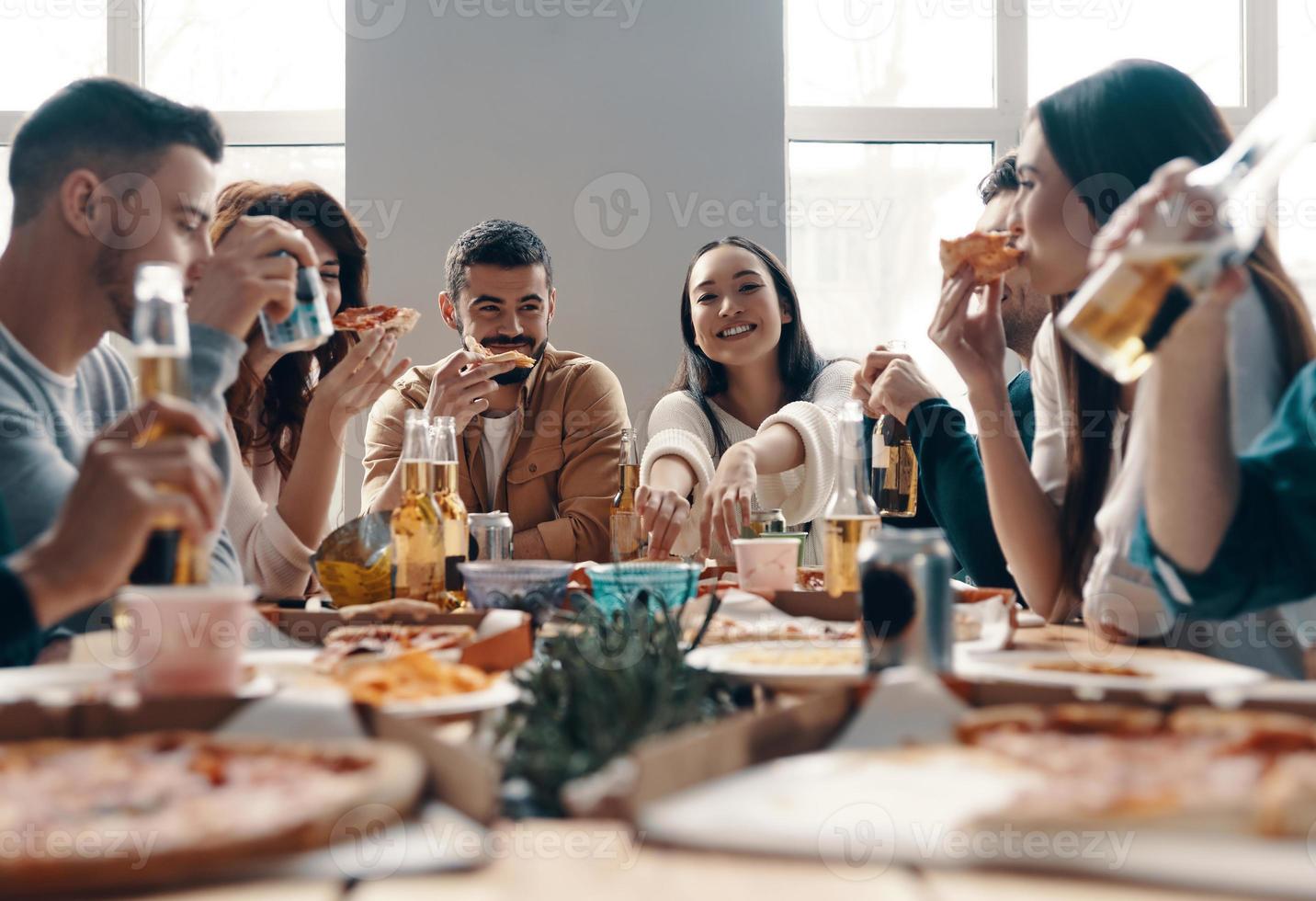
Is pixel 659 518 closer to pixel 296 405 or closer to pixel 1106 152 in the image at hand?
pixel 1106 152

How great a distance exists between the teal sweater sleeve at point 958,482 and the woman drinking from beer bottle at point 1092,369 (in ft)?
0.33

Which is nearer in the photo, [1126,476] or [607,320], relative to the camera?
[1126,476]

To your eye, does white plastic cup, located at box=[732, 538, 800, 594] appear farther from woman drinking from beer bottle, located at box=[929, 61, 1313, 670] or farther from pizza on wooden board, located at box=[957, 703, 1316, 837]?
pizza on wooden board, located at box=[957, 703, 1316, 837]

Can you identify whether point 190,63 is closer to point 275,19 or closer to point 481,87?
point 275,19

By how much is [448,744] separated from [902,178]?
3.92 m

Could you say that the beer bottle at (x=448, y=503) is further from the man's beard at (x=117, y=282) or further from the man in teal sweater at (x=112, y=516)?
the man in teal sweater at (x=112, y=516)

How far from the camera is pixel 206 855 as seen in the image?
1.50 ft

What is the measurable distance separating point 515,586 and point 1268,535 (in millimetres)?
796

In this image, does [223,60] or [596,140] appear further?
[223,60]

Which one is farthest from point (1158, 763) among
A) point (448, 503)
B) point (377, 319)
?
point (377, 319)

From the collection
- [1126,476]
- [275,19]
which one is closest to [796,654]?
[1126,476]

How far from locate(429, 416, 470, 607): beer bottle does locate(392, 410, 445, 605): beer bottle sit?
0.06 metres

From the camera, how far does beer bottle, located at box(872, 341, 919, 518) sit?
2053 mm

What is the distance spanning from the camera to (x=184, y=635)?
0.74 m
